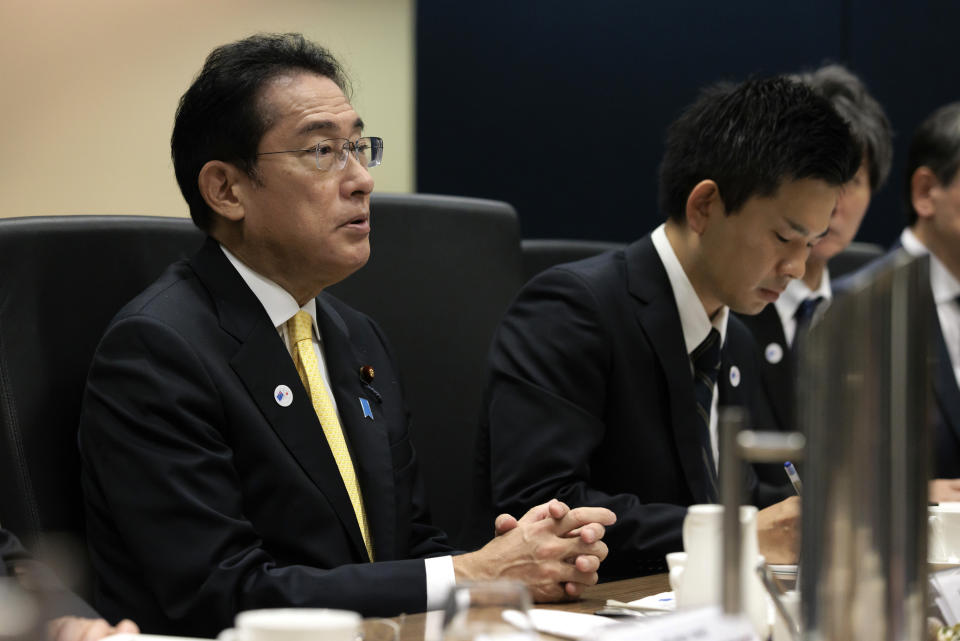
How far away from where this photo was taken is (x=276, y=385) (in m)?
1.76

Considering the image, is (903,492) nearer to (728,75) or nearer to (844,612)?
(844,612)

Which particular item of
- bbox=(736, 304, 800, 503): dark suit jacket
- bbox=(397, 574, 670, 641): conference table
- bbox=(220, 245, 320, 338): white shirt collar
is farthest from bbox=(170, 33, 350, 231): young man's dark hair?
bbox=(736, 304, 800, 503): dark suit jacket

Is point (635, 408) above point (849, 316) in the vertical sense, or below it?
below

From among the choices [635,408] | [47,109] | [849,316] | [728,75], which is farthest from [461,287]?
[849,316]

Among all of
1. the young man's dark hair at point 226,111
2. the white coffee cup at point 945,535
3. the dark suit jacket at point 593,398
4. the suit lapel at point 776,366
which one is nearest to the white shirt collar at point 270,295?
the young man's dark hair at point 226,111

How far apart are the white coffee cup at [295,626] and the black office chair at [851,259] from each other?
2.82 m

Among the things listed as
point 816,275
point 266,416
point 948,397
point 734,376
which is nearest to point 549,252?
point 816,275

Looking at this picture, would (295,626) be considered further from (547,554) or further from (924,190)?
(924,190)

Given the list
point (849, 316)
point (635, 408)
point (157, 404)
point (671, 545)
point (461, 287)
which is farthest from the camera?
point (461, 287)

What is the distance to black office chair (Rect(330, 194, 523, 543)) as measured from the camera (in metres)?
2.44

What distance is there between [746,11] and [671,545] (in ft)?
7.26

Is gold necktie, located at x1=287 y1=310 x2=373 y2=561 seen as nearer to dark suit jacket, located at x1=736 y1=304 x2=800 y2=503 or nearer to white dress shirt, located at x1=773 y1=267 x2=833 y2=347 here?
dark suit jacket, located at x1=736 y1=304 x2=800 y2=503

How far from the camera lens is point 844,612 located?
0.88m

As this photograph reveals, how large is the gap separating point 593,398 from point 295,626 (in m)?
1.27
